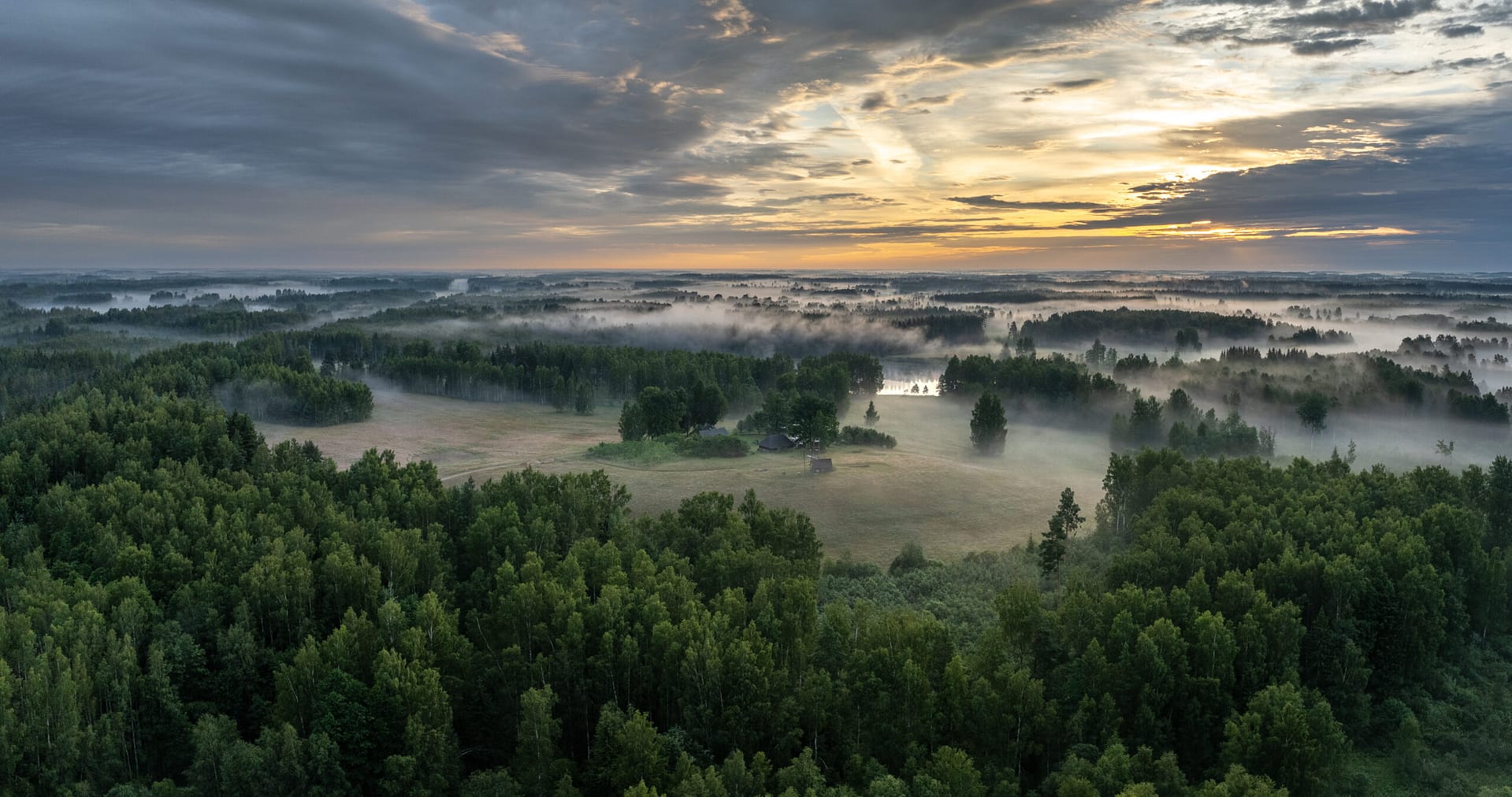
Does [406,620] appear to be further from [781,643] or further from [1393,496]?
[1393,496]

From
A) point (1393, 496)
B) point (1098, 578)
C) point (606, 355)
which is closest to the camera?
point (1098, 578)

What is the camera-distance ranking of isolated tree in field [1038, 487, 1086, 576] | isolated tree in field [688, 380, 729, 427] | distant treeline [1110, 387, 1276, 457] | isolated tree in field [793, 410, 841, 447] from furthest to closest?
isolated tree in field [688, 380, 729, 427] → distant treeline [1110, 387, 1276, 457] → isolated tree in field [793, 410, 841, 447] → isolated tree in field [1038, 487, 1086, 576]

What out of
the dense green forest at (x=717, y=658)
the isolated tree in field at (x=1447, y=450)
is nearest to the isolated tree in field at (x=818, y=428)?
the dense green forest at (x=717, y=658)

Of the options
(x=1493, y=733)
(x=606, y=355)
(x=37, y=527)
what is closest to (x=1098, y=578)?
(x=1493, y=733)

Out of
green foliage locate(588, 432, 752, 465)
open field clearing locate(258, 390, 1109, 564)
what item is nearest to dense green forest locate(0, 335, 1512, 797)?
open field clearing locate(258, 390, 1109, 564)

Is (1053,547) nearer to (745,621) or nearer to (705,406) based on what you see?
(745,621)

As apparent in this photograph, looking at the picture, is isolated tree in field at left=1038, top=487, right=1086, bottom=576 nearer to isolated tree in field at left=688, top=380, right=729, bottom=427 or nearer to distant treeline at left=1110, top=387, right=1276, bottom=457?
distant treeline at left=1110, top=387, right=1276, bottom=457
